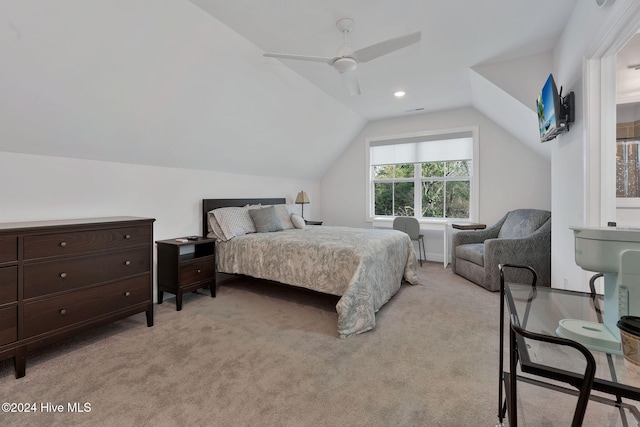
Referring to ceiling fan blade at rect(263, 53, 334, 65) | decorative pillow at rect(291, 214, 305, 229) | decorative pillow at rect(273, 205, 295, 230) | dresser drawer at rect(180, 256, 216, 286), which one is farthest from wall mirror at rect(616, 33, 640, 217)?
dresser drawer at rect(180, 256, 216, 286)

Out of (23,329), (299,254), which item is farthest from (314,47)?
(23,329)

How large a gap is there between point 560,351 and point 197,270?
3066 millimetres

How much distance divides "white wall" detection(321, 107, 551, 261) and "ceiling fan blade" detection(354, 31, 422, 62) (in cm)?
229

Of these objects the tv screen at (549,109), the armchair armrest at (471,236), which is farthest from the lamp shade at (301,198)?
the tv screen at (549,109)

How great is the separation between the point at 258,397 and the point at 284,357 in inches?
16.9

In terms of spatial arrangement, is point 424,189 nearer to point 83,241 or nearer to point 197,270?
point 197,270

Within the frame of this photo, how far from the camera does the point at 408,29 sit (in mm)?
2611

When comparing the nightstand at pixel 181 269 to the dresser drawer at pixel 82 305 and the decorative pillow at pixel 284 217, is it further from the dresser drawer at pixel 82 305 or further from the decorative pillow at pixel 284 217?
the decorative pillow at pixel 284 217

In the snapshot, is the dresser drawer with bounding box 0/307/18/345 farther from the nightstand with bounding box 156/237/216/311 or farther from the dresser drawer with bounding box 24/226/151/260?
the nightstand with bounding box 156/237/216/311

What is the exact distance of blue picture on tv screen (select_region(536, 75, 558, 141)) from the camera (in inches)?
92.8

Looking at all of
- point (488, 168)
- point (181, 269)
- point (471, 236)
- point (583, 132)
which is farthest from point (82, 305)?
point (488, 168)

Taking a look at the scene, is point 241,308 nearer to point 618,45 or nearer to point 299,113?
point 299,113

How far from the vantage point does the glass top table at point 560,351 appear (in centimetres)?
80

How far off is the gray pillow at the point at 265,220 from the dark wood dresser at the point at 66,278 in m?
1.45
